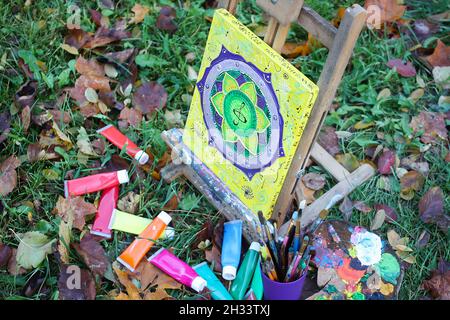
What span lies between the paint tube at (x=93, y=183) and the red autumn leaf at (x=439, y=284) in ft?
3.67

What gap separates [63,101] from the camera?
7.74 feet

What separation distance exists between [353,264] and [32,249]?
1069mm

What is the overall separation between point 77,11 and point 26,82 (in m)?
0.47

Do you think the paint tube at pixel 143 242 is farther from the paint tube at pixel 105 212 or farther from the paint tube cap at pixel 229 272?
the paint tube cap at pixel 229 272

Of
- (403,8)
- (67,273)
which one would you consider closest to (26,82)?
(67,273)

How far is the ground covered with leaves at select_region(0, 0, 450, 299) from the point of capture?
6.31 feet

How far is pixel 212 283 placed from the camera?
1.87 meters

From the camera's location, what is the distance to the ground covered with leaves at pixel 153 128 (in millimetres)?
1925

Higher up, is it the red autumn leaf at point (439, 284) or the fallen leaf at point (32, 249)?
the red autumn leaf at point (439, 284)

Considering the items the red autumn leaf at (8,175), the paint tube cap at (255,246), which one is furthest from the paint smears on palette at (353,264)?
the red autumn leaf at (8,175)

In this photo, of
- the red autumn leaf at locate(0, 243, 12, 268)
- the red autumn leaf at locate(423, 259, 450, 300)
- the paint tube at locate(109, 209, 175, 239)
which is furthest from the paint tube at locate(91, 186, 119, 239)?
the red autumn leaf at locate(423, 259, 450, 300)

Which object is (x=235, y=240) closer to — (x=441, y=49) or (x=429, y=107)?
(x=429, y=107)

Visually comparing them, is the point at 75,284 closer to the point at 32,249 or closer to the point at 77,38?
the point at 32,249

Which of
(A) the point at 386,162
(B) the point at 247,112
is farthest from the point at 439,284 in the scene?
(B) the point at 247,112
